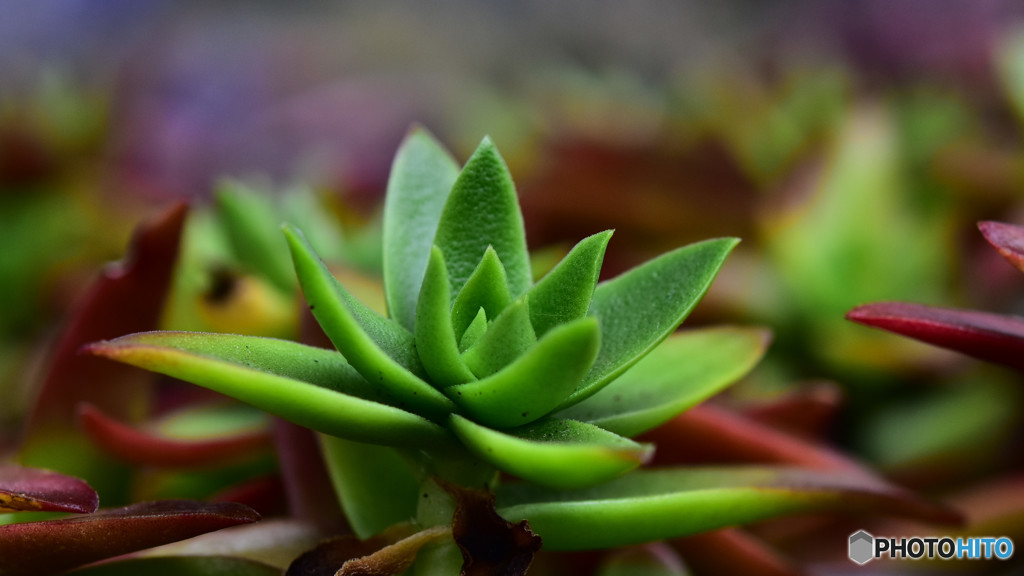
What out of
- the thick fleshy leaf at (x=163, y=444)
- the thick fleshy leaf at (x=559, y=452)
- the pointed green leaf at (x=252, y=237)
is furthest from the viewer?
the pointed green leaf at (x=252, y=237)

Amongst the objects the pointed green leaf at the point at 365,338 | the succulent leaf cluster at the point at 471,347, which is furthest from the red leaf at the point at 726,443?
the pointed green leaf at the point at 365,338

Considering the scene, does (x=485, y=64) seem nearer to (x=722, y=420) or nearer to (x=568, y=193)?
(x=568, y=193)

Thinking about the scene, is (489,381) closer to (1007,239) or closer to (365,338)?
(365,338)

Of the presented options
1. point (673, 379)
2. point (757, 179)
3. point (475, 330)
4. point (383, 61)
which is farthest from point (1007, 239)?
point (383, 61)

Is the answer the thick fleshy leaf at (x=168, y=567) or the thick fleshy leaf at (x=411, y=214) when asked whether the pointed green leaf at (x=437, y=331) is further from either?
the thick fleshy leaf at (x=168, y=567)

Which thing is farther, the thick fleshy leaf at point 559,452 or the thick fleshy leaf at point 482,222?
→ the thick fleshy leaf at point 482,222

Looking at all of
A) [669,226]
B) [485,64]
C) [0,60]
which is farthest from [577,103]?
[0,60]
